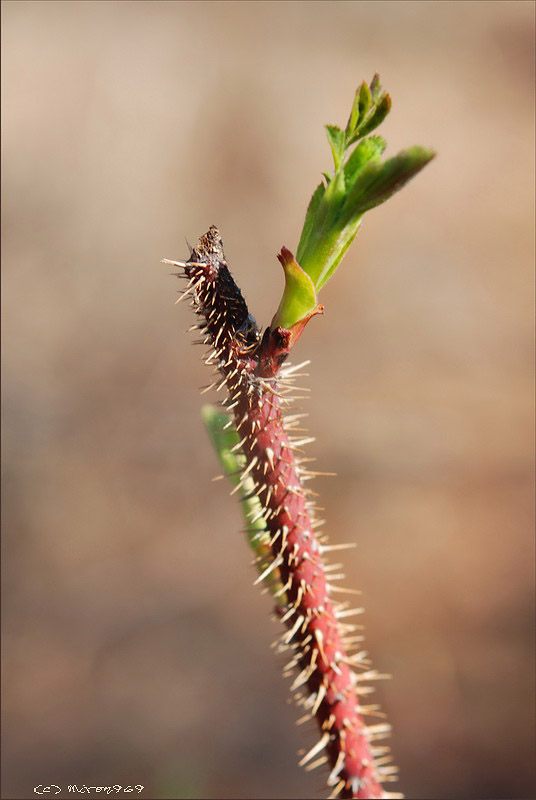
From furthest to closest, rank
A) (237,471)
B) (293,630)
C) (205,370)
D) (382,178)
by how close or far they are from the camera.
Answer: (205,370), (237,471), (293,630), (382,178)

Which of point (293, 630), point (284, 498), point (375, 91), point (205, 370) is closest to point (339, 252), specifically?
point (375, 91)

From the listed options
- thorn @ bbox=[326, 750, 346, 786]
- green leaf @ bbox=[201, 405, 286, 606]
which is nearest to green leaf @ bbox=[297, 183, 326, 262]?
green leaf @ bbox=[201, 405, 286, 606]

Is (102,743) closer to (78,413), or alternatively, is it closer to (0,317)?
(78,413)

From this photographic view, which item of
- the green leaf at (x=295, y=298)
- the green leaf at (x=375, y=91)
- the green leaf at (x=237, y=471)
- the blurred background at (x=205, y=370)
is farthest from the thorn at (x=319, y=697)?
the blurred background at (x=205, y=370)

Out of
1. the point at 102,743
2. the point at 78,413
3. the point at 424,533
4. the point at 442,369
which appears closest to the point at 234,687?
the point at 102,743

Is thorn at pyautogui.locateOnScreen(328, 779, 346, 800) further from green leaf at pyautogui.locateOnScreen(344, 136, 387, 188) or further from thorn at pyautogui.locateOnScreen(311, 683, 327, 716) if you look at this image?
green leaf at pyautogui.locateOnScreen(344, 136, 387, 188)

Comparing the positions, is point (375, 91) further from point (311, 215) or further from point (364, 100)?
point (311, 215)

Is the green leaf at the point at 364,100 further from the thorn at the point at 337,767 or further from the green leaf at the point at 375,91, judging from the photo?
the thorn at the point at 337,767
